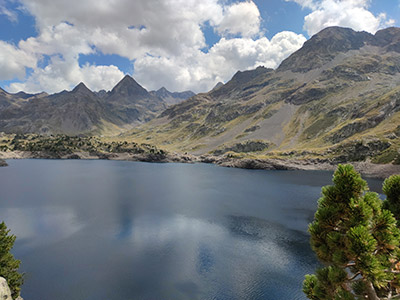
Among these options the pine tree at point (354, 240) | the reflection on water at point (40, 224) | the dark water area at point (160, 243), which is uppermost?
the pine tree at point (354, 240)

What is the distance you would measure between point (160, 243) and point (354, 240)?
4532 centimetres

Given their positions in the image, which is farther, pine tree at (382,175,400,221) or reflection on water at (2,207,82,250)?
reflection on water at (2,207,82,250)

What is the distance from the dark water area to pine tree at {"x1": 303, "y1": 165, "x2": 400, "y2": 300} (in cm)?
2385

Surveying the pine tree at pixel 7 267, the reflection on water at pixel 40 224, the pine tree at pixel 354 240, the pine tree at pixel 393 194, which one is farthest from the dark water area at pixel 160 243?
the pine tree at pixel 393 194

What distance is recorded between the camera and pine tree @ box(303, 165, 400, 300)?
10383 mm

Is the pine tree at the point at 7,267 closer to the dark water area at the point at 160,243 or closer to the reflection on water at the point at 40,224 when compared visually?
the dark water area at the point at 160,243

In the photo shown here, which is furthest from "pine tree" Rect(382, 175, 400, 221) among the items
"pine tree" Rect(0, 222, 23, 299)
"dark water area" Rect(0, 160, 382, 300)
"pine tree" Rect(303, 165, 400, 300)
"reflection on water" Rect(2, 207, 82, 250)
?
"reflection on water" Rect(2, 207, 82, 250)

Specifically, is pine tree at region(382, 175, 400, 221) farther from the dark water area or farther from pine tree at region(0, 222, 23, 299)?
pine tree at region(0, 222, 23, 299)

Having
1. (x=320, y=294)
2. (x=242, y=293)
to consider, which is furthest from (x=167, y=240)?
(x=320, y=294)

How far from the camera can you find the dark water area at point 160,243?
34562 millimetres

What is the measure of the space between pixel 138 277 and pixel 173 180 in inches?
3660

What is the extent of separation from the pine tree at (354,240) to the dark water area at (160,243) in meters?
23.9

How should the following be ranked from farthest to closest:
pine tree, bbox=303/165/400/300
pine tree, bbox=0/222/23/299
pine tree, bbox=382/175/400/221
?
1. pine tree, bbox=0/222/23/299
2. pine tree, bbox=382/175/400/221
3. pine tree, bbox=303/165/400/300

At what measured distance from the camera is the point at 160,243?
1955 inches
